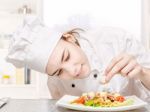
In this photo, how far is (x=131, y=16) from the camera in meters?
2.08

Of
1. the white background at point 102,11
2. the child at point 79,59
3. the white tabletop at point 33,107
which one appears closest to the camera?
the white tabletop at point 33,107

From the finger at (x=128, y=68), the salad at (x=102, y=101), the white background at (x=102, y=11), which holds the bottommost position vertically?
the salad at (x=102, y=101)

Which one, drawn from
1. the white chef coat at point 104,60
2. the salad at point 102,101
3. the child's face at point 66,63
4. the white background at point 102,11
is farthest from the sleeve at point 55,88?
the white background at point 102,11

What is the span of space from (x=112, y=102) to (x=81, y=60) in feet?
0.68

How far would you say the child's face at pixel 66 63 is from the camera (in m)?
0.88

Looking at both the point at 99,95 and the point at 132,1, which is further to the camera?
the point at 132,1

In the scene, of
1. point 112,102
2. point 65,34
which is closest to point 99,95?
point 112,102

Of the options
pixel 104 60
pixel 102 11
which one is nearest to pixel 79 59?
pixel 104 60

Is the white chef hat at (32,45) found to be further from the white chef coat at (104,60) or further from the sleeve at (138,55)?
the sleeve at (138,55)

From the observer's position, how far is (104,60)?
1.06 m

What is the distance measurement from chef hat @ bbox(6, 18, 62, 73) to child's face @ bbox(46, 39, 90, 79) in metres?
0.02

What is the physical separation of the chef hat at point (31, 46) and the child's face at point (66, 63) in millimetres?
17

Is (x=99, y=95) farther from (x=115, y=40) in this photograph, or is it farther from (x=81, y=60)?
(x=115, y=40)

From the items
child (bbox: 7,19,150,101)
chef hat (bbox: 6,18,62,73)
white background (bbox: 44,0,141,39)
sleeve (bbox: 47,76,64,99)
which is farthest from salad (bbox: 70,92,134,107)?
white background (bbox: 44,0,141,39)
